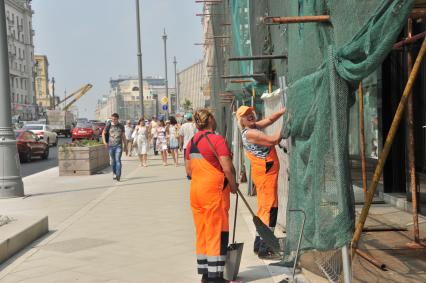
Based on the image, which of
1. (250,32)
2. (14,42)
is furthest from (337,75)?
(14,42)

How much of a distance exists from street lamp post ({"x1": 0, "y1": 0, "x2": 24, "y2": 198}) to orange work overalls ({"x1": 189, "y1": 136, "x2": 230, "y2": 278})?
22.6 ft

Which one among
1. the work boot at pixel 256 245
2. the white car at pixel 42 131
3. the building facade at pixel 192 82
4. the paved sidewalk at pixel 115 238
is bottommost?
the paved sidewalk at pixel 115 238

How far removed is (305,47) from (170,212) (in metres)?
5.23

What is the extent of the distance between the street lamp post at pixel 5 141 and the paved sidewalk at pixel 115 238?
0.34 m

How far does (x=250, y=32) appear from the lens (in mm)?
10414

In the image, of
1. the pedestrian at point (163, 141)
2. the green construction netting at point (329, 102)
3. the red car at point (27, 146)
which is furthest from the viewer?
the red car at point (27, 146)

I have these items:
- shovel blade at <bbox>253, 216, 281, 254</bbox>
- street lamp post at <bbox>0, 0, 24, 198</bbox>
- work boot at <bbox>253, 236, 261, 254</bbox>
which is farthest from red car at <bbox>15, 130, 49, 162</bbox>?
shovel blade at <bbox>253, 216, 281, 254</bbox>

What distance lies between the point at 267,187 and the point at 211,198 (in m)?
1.13

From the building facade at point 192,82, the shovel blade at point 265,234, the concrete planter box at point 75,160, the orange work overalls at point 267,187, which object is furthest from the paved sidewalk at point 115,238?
the building facade at point 192,82

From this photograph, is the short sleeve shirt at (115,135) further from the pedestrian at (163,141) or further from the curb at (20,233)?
the curb at (20,233)

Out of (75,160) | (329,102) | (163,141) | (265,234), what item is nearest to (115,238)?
(265,234)

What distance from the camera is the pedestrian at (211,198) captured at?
4.97 metres

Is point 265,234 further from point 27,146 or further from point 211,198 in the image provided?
point 27,146

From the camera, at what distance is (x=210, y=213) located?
16.3ft
